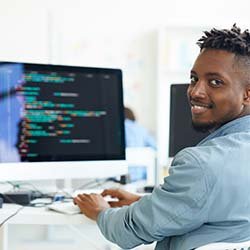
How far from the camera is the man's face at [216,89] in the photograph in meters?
1.23

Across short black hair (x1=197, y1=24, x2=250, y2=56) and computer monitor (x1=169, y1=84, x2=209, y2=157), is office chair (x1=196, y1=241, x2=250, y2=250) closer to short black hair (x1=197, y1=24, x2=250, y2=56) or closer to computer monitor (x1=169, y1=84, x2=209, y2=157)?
short black hair (x1=197, y1=24, x2=250, y2=56)

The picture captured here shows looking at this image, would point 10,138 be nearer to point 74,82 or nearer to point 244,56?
point 74,82

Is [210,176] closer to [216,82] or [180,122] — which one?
[216,82]

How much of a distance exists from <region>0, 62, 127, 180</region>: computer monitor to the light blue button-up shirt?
0.51 meters

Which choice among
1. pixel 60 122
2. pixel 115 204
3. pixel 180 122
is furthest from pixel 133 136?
pixel 115 204

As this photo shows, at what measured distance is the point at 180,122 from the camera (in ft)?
6.50

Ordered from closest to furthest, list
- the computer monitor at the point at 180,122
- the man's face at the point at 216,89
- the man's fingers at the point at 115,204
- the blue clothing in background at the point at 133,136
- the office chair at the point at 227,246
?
the office chair at the point at 227,246
the man's face at the point at 216,89
the man's fingers at the point at 115,204
the computer monitor at the point at 180,122
the blue clothing in background at the point at 133,136

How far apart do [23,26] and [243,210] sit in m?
3.52

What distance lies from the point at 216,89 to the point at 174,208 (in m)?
0.33

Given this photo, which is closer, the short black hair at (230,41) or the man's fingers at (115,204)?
the short black hair at (230,41)

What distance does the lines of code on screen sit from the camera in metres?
1.64

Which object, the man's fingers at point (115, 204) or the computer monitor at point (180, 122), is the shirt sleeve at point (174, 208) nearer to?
the man's fingers at point (115, 204)

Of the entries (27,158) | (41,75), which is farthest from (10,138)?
(41,75)

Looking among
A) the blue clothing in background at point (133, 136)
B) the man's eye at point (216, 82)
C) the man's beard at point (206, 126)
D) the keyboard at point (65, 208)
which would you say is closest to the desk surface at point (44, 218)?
the keyboard at point (65, 208)
